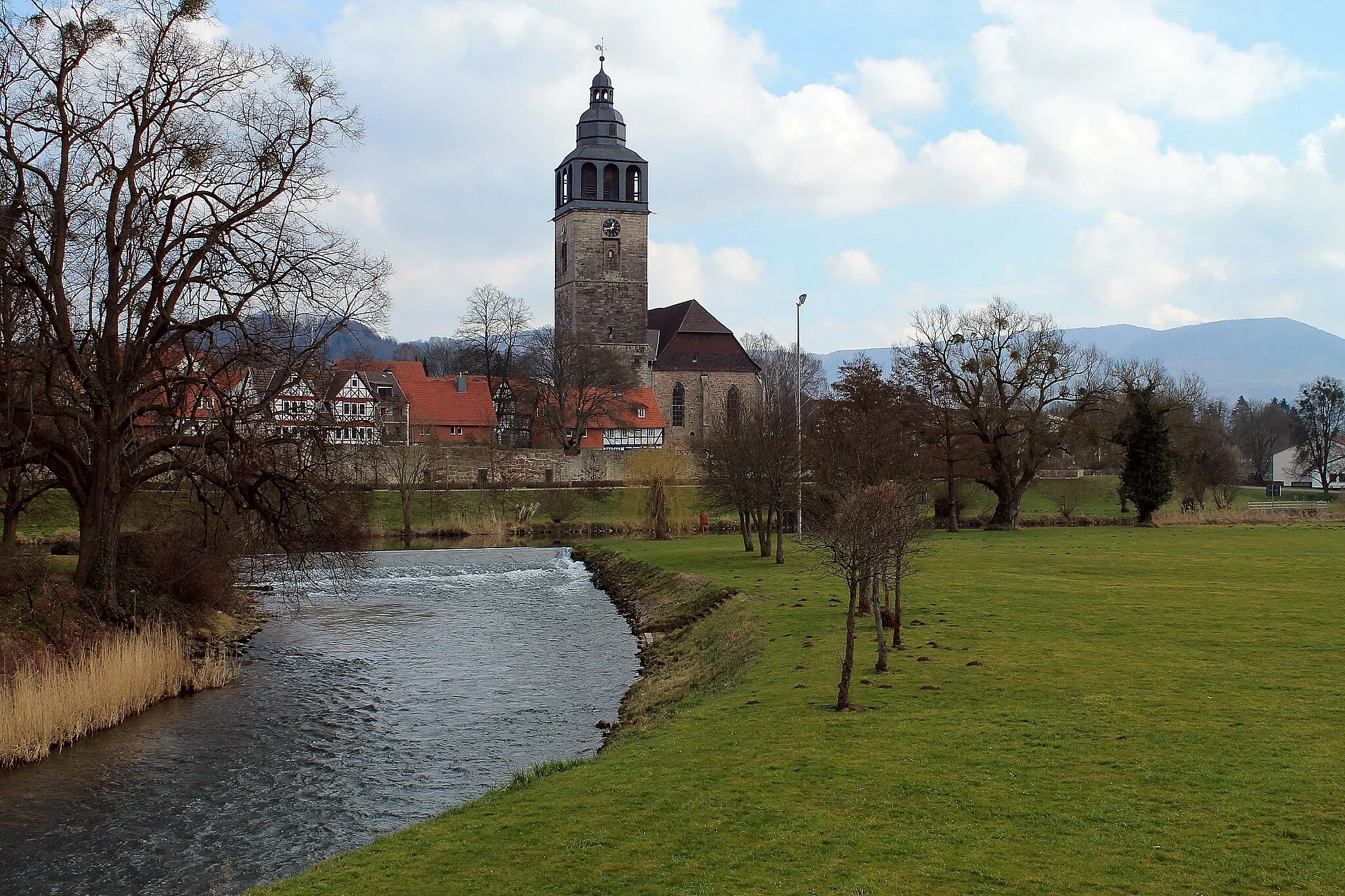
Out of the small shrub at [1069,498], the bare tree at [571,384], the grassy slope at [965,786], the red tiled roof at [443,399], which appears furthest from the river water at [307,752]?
the red tiled roof at [443,399]

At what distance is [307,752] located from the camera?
16828mm

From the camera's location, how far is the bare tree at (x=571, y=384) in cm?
8088

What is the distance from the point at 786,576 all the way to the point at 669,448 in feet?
78.0

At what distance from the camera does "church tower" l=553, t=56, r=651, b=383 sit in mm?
87812

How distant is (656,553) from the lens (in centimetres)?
4231

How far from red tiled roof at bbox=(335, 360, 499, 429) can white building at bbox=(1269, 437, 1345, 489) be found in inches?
2765

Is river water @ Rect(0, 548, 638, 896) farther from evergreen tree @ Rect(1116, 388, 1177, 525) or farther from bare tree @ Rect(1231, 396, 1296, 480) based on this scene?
bare tree @ Rect(1231, 396, 1296, 480)

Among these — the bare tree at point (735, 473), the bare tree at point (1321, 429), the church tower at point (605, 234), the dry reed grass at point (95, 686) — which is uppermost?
the church tower at point (605, 234)

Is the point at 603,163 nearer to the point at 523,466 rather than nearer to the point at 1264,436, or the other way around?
the point at 523,466

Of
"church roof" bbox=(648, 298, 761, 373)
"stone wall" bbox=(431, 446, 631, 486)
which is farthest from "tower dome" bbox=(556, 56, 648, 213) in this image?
"stone wall" bbox=(431, 446, 631, 486)

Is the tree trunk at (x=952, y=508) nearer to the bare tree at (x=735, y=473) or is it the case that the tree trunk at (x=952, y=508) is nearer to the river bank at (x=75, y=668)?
the bare tree at (x=735, y=473)

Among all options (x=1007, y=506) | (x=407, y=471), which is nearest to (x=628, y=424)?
(x=407, y=471)

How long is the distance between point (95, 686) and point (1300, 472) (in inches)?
4480

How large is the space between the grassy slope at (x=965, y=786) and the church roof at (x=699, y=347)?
7431 centimetres
